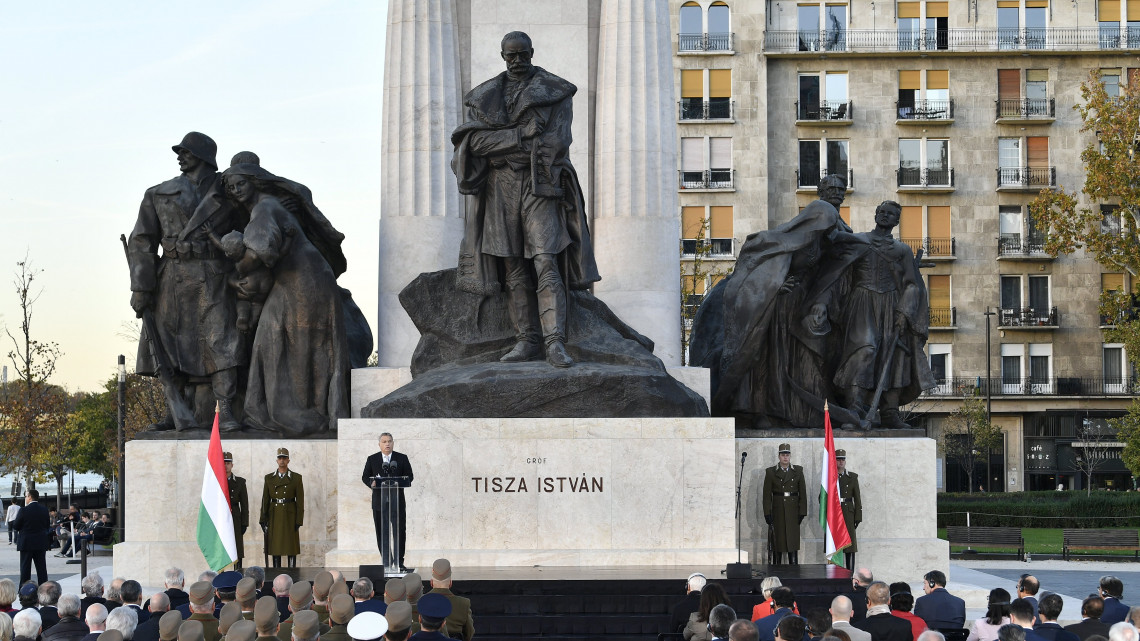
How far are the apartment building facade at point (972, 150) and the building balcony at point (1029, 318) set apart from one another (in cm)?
8

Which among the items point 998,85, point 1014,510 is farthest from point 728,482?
point 998,85

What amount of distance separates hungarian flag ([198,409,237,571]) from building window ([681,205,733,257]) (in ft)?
151

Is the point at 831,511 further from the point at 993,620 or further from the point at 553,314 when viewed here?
the point at 993,620

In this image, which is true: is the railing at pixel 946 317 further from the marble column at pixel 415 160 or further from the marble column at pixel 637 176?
the marble column at pixel 415 160

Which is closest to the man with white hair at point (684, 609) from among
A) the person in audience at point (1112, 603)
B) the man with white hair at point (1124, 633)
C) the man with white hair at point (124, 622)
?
the person in audience at point (1112, 603)

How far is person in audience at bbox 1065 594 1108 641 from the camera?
10.8 m

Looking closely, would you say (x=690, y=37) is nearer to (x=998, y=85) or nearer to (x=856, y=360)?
(x=998, y=85)

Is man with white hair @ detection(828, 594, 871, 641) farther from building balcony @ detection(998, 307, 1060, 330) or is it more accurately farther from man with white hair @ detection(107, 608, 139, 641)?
building balcony @ detection(998, 307, 1060, 330)

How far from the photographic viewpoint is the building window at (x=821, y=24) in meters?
65.9

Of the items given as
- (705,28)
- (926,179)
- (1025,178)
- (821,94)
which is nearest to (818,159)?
(821,94)

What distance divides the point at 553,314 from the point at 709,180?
46.0 metres

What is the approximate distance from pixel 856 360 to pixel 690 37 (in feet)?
148

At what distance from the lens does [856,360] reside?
21.3m

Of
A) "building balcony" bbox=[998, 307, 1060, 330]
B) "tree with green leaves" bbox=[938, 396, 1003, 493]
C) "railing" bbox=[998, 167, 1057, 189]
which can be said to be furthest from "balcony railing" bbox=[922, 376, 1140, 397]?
"railing" bbox=[998, 167, 1057, 189]
